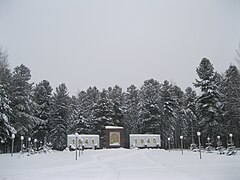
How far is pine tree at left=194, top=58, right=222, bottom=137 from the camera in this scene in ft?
114

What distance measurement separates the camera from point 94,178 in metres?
9.84

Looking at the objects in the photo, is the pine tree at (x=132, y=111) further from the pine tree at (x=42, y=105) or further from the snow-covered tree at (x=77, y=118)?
the pine tree at (x=42, y=105)

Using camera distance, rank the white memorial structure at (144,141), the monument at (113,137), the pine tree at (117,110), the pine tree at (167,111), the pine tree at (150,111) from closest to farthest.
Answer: the monument at (113,137) → the white memorial structure at (144,141) → the pine tree at (150,111) → the pine tree at (167,111) → the pine tree at (117,110)

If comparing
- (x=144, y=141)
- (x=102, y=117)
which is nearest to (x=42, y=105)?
(x=102, y=117)

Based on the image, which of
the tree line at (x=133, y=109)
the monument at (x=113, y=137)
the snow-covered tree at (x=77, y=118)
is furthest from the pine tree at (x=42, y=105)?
the monument at (x=113, y=137)

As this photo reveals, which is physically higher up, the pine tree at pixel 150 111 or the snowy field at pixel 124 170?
the pine tree at pixel 150 111

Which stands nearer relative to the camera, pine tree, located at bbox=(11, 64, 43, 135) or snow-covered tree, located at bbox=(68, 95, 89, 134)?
pine tree, located at bbox=(11, 64, 43, 135)

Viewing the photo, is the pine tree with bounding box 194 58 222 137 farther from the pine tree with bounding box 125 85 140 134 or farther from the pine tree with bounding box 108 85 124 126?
the pine tree with bounding box 108 85 124 126

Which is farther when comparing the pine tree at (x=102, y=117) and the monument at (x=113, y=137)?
the pine tree at (x=102, y=117)

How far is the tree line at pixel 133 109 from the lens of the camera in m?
34.4

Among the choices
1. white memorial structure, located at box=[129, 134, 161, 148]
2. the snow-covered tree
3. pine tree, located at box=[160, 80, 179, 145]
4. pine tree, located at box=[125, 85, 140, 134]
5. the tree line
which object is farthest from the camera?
pine tree, located at box=[125, 85, 140, 134]

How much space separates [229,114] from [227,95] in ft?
8.44

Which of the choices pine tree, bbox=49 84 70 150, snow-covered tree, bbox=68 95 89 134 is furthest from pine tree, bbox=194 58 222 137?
pine tree, bbox=49 84 70 150

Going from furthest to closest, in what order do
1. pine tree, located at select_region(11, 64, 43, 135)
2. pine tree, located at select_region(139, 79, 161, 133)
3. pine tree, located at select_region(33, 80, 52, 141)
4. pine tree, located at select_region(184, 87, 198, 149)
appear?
1. pine tree, located at select_region(139, 79, 161, 133)
2. pine tree, located at select_region(184, 87, 198, 149)
3. pine tree, located at select_region(33, 80, 52, 141)
4. pine tree, located at select_region(11, 64, 43, 135)
